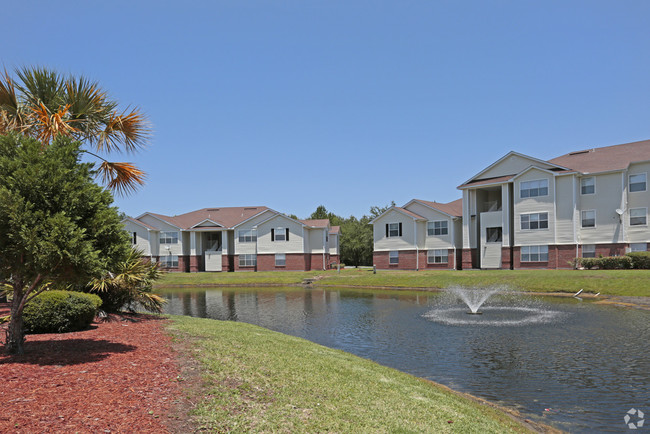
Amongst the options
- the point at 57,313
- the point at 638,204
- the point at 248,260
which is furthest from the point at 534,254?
the point at 57,313

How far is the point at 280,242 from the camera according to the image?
6109 centimetres

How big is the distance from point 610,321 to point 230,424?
66.2 feet

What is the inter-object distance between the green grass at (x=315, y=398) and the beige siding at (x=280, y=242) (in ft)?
161

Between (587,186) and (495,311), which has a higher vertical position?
(587,186)

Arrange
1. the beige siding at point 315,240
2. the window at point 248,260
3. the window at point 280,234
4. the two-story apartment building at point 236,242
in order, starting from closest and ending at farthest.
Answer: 1. the two-story apartment building at point 236,242
2. the window at point 280,234
3. the window at point 248,260
4. the beige siding at point 315,240

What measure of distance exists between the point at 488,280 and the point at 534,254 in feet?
32.4

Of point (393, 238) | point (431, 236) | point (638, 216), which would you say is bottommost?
point (393, 238)

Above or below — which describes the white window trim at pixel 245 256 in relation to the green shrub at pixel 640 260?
below

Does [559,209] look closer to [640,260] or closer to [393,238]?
[640,260]

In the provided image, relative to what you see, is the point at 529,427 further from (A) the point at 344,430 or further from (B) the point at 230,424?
(B) the point at 230,424

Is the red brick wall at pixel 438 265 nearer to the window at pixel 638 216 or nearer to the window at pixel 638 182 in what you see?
the window at pixel 638 216

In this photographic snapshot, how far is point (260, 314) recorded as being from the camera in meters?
25.7

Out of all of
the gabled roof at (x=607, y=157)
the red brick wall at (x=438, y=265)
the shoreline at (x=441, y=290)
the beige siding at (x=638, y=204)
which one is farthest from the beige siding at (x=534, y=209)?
the shoreline at (x=441, y=290)

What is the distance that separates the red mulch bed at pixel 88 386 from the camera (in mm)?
5949
